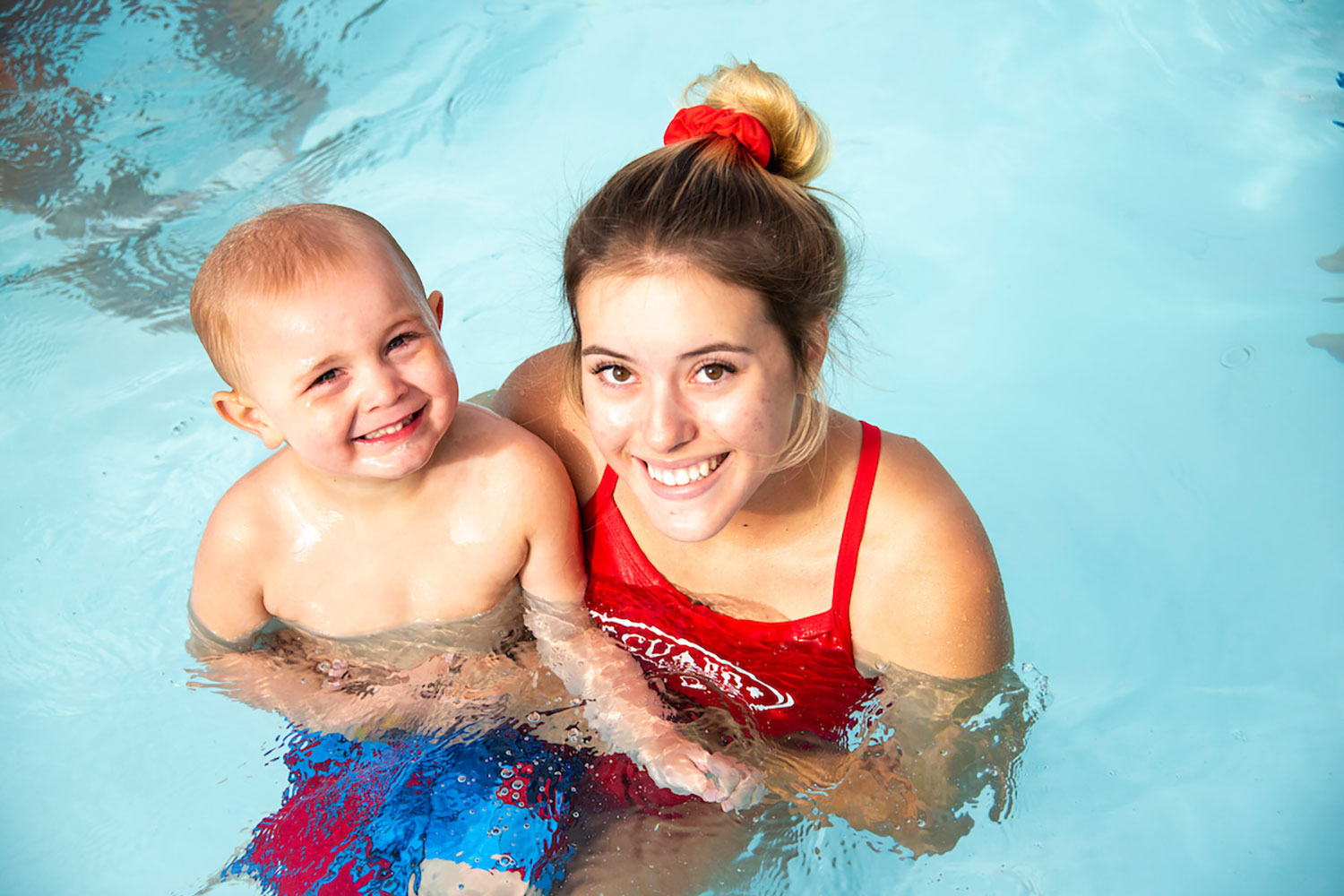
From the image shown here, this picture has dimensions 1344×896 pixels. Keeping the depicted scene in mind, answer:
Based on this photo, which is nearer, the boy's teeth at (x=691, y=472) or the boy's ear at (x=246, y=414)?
the boy's teeth at (x=691, y=472)

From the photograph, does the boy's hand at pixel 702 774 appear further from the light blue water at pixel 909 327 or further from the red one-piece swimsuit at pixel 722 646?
the light blue water at pixel 909 327

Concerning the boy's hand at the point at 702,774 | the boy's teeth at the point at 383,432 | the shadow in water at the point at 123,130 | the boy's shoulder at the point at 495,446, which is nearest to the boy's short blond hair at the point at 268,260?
the boy's teeth at the point at 383,432

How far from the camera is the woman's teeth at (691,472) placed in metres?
1.87

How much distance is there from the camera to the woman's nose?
1757mm

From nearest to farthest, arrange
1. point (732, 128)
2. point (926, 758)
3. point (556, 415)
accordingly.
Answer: point (732, 128) → point (926, 758) → point (556, 415)

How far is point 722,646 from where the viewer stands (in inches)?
88.9

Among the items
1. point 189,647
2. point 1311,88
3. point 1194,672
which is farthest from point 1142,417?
point 189,647

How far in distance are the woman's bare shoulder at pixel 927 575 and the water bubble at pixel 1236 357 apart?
274 centimetres

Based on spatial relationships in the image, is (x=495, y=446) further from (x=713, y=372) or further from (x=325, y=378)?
(x=713, y=372)

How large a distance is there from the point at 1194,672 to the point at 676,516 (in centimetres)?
237

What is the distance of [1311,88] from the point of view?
16.2 ft

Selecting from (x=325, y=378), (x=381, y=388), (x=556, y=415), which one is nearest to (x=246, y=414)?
(x=325, y=378)

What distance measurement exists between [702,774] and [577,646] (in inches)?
19.3

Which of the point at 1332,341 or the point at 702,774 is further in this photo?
the point at 1332,341
